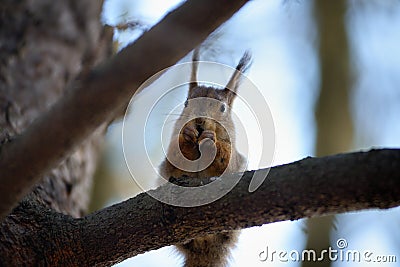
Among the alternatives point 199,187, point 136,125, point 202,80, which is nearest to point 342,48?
point 202,80

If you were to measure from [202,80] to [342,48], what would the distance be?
0.90 m

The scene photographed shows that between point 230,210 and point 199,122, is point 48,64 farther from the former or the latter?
point 230,210

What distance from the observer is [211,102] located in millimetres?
1954

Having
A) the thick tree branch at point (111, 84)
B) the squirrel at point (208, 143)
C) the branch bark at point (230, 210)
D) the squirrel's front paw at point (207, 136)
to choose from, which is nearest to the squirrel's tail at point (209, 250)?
the squirrel at point (208, 143)

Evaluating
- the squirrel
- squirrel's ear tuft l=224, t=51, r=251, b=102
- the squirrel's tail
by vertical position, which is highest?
squirrel's ear tuft l=224, t=51, r=251, b=102

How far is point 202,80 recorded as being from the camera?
199 centimetres

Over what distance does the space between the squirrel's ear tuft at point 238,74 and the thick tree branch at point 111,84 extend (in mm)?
897

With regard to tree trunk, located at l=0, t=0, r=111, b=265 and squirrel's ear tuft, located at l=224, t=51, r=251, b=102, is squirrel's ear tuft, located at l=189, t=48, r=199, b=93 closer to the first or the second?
squirrel's ear tuft, located at l=224, t=51, r=251, b=102

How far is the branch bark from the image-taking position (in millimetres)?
1021

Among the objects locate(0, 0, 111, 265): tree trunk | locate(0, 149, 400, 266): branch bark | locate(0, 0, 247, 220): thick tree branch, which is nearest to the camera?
locate(0, 0, 247, 220): thick tree branch

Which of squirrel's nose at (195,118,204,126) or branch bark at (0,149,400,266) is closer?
branch bark at (0,149,400,266)

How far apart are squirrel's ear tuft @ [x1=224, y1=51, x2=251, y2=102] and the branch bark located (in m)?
0.66

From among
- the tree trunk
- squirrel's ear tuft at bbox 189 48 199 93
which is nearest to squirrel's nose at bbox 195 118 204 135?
squirrel's ear tuft at bbox 189 48 199 93

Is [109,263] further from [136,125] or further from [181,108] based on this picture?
[181,108]
